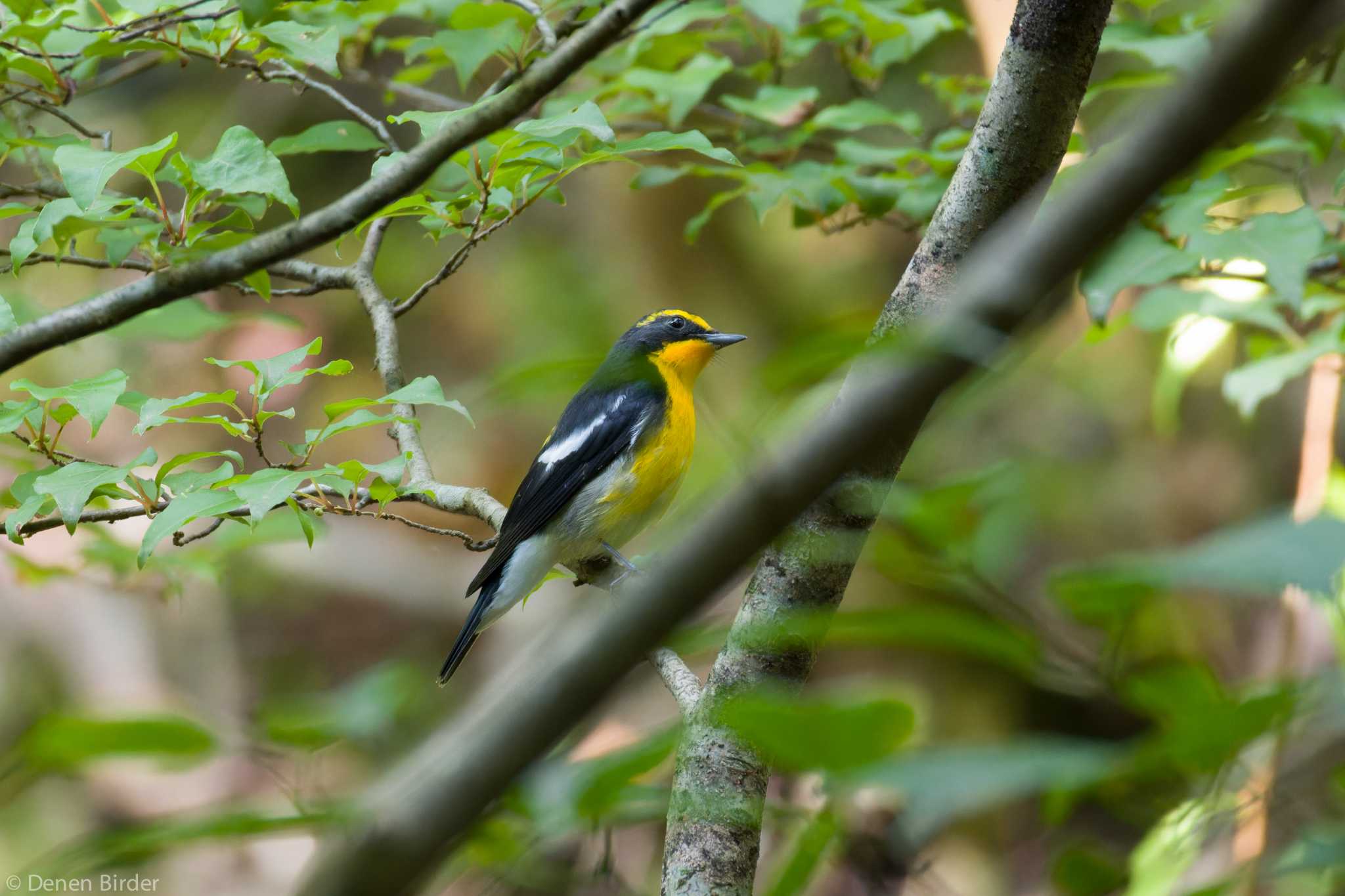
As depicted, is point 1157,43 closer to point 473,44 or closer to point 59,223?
point 473,44

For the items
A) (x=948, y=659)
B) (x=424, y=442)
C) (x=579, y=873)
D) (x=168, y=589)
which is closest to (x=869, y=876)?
(x=579, y=873)

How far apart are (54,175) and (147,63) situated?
0.42m

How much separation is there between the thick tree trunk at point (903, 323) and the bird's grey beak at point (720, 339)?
81.5 inches

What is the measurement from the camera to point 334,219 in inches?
60.5

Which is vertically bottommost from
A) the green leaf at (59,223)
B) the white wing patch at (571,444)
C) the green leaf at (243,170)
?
the white wing patch at (571,444)

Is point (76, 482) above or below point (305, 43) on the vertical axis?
below

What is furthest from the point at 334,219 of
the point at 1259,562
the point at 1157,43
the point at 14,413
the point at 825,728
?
the point at 1157,43

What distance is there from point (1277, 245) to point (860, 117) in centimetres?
132

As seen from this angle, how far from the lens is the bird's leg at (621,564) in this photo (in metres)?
3.38

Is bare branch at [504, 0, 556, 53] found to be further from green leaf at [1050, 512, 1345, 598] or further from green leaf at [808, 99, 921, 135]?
green leaf at [1050, 512, 1345, 598]

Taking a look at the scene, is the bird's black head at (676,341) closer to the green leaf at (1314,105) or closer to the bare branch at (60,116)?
the bare branch at (60,116)

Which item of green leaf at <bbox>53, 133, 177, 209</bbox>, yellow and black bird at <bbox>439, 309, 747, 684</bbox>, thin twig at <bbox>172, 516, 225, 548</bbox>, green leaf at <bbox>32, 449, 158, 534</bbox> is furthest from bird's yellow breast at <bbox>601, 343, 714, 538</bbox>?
green leaf at <bbox>53, 133, 177, 209</bbox>

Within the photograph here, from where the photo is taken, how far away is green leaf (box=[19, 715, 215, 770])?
631mm

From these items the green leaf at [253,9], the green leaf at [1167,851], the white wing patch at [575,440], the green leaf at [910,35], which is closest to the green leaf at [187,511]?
the green leaf at [253,9]
